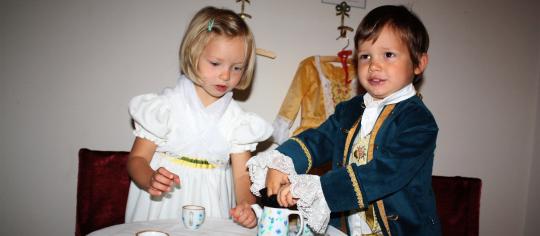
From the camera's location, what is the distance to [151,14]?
7.00 feet

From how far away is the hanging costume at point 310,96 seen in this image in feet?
7.40

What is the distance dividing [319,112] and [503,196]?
148 centimetres

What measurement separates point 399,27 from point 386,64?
0.41 ft

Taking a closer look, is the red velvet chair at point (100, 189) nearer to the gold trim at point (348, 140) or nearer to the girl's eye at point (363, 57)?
the gold trim at point (348, 140)

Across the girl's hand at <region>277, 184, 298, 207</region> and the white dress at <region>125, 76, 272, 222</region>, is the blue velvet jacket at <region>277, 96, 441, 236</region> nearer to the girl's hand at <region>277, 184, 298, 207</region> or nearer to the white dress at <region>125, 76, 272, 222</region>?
the girl's hand at <region>277, 184, 298, 207</region>

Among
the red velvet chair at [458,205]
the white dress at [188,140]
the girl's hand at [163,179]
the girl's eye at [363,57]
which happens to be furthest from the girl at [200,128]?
the red velvet chair at [458,205]

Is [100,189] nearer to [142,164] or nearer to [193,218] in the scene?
[142,164]

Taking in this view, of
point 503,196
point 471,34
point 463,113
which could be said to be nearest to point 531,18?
point 471,34

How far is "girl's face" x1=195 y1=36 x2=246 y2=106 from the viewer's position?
1430mm

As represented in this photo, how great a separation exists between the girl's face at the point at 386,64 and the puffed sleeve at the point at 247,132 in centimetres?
49

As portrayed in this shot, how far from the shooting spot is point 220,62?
1.44 meters

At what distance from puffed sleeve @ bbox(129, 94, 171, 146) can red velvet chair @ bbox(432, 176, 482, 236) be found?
57.7 inches

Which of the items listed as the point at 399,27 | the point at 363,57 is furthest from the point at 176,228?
the point at 399,27

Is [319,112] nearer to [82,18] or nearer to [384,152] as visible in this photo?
[384,152]
